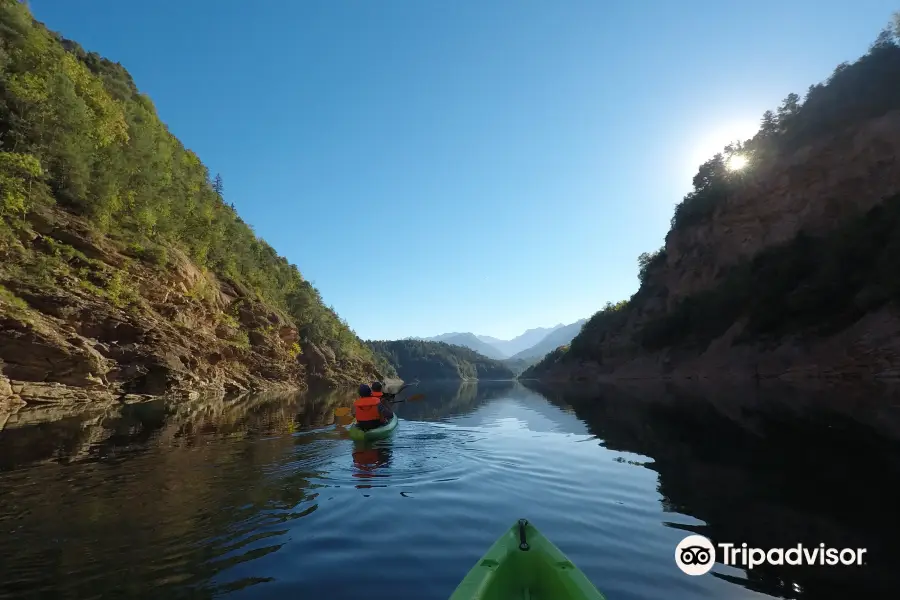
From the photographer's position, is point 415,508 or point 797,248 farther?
point 797,248

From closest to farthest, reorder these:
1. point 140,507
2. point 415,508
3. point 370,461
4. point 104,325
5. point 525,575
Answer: point 525,575, point 140,507, point 415,508, point 370,461, point 104,325

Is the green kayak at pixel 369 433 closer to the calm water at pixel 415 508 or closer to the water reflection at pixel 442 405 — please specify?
the calm water at pixel 415 508

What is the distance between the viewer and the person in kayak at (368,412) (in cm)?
1348

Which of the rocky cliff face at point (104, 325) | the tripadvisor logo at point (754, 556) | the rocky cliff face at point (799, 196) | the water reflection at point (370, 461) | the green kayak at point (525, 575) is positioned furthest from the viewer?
the rocky cliff face at point (799, 196)

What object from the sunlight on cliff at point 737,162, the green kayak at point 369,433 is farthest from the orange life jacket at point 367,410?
the sunlight on cliff at point 737,162

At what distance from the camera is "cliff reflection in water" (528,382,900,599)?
182 inches

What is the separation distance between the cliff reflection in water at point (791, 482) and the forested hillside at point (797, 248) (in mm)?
17150

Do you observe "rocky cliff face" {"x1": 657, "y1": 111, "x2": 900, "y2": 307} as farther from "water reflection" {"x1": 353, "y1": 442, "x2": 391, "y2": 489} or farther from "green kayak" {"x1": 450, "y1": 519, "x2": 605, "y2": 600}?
"green kayak" {"x1": 450, "y1": 519, "x2": 605, "y2": 600}

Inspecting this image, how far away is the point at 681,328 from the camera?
5456cm

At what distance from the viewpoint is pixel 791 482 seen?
801cm

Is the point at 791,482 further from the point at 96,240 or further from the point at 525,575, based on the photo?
the point at 96,240

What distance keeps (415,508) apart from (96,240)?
2989 centimetres

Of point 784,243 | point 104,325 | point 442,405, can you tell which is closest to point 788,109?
point 784,243

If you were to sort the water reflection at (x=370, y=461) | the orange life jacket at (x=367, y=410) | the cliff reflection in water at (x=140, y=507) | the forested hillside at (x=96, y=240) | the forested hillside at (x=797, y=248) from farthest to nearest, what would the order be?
the forested hillside at (x=797, y=248), the forested hillside at (x=96, y=240), the orange life jacket at (x=367, y=410), the water reflection at (x=370, y=461), the cliff reflection in water at (x=140, y=507)
